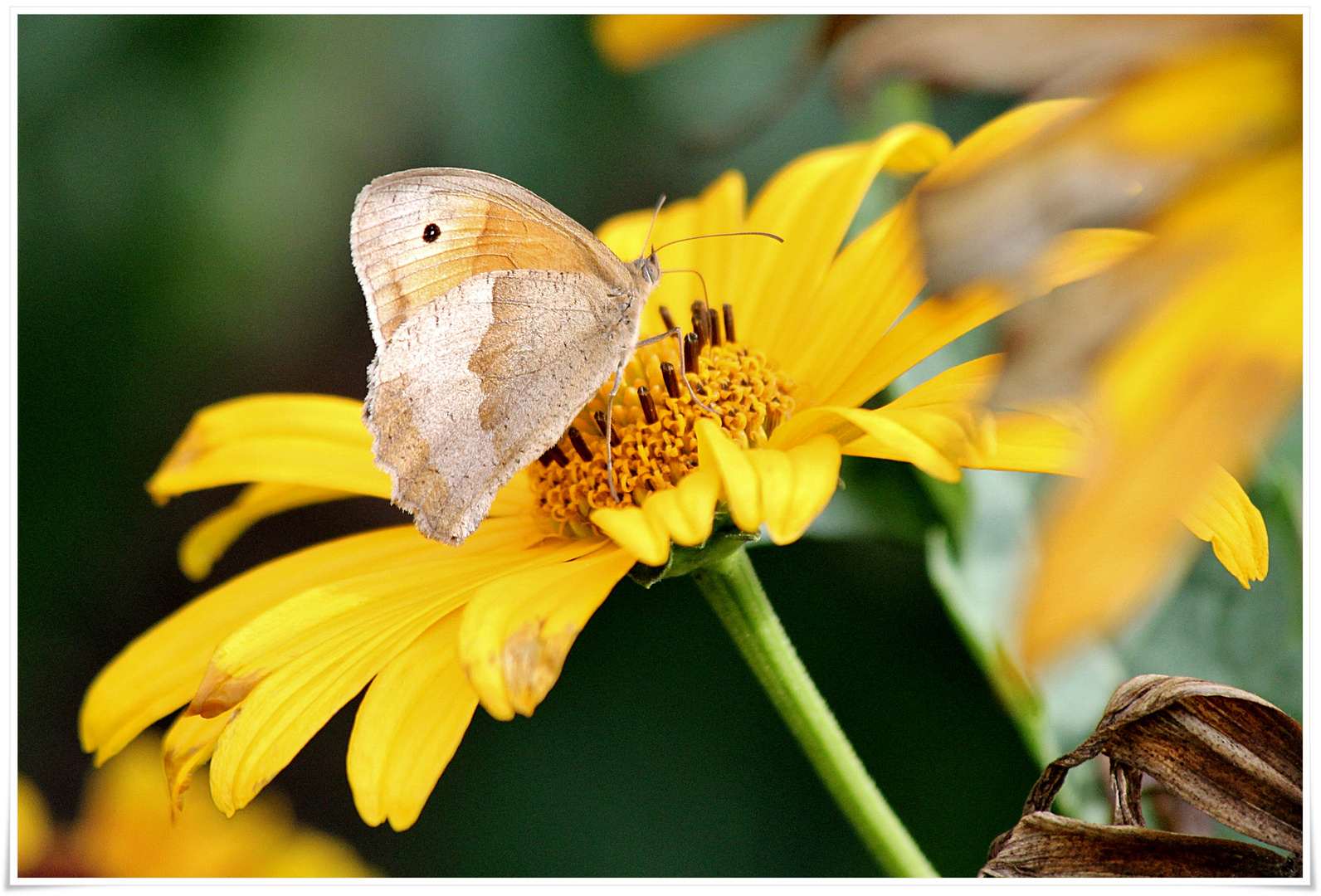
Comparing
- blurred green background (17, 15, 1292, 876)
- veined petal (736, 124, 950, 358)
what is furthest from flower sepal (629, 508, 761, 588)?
veined petal (736, 124, 950, 358)

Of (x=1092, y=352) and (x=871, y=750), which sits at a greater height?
(x=1092, y=352)

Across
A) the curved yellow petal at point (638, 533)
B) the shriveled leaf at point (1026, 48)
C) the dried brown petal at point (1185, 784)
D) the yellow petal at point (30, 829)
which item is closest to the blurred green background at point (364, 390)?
the yellow petal at point (30, 829)

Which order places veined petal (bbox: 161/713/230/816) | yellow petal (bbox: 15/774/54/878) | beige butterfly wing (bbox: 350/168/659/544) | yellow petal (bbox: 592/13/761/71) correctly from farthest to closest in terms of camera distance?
yellow petal (bbox: 15/774/54/878) < beige butterfly wing (bbox: 350/168/659/544) < veined petal (bbox: 161/713/230/816) < yellow petal (bbox: 592/13/761/71)

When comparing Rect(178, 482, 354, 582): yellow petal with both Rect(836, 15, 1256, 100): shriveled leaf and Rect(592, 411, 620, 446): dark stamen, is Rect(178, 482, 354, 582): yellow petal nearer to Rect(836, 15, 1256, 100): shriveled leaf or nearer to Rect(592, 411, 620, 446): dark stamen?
Rect(592, 411, 620, 446): dark stamen

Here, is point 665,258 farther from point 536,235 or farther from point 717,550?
point 717,550

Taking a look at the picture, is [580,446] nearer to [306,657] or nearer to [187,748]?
[306,657]

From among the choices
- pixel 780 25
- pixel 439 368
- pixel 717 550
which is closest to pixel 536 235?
pixel 439 368

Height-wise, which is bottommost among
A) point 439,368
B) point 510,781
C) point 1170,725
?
point 510,781

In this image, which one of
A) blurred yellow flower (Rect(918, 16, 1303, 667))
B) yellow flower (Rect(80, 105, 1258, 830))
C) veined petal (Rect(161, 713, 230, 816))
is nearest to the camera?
blurred yellow flower (Rect(918, 16, 1303, 667))
